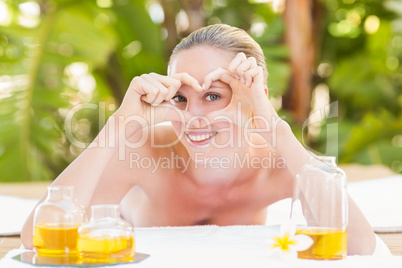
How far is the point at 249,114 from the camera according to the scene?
54.1 inches

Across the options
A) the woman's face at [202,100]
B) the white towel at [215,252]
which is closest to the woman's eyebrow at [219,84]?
the woman's face at [202,100]

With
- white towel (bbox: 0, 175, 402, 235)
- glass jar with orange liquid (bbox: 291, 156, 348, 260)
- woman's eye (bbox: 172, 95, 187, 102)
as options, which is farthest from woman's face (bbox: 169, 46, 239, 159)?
white towel (bbox: 0, 175, 402, 235)

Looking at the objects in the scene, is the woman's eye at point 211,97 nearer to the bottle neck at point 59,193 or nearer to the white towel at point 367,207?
the bottle neck at point 59,193

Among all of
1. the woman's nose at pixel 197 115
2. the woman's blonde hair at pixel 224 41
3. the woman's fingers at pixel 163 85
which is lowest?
the woman's nose at pixel 197 115

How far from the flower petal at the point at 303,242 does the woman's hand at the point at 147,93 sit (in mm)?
483

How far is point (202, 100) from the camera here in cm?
137

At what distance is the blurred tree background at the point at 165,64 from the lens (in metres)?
3.15

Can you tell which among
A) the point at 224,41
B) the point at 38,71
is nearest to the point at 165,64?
the point at 38,71

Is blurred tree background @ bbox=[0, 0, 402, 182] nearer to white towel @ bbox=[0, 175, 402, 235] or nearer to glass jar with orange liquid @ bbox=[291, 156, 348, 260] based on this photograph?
white towel @ bbox=[0, 175, 402, 235]

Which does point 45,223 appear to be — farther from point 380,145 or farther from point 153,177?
point 380,145

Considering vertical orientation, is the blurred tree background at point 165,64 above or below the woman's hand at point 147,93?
above

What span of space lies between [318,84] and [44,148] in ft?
7.46

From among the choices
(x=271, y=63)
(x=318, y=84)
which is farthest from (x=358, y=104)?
(x=271, y=63)

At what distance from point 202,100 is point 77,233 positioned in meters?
0.54
